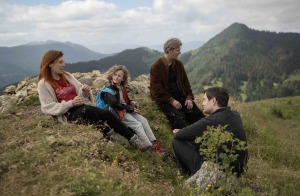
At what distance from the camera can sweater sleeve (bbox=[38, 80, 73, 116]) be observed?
7.71 meters

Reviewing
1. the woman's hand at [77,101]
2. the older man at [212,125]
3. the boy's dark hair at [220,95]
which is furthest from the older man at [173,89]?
the boy's dark hair at [220,95]

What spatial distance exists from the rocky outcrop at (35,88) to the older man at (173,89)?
2.87 metres

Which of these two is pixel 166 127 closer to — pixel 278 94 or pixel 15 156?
pixel 15 156

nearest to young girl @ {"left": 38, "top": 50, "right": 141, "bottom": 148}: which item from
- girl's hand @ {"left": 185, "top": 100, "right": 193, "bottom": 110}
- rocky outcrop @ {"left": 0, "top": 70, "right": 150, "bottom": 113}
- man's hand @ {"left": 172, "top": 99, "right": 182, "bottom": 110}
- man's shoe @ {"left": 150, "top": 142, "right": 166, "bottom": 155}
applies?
man's shoe @ {"left": 150, "top": 142, "right": 166, "bottom": 155}

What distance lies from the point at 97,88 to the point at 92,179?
8806 millimetres

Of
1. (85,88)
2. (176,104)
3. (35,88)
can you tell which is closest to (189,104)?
(176,104)

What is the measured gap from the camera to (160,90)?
32.9 feet

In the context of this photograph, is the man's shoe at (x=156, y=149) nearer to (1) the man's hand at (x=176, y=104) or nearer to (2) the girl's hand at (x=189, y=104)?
(1) the man's hand at (x=176, y=104)

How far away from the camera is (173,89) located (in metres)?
10.3

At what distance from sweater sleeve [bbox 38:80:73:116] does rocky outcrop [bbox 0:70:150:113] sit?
4.09 m

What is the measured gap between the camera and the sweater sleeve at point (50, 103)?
303 inches

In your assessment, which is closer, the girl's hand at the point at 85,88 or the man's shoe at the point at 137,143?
the man's shoe at the point at 137,143

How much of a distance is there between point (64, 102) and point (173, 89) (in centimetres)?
384

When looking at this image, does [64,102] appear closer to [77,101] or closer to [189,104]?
[77,101]
